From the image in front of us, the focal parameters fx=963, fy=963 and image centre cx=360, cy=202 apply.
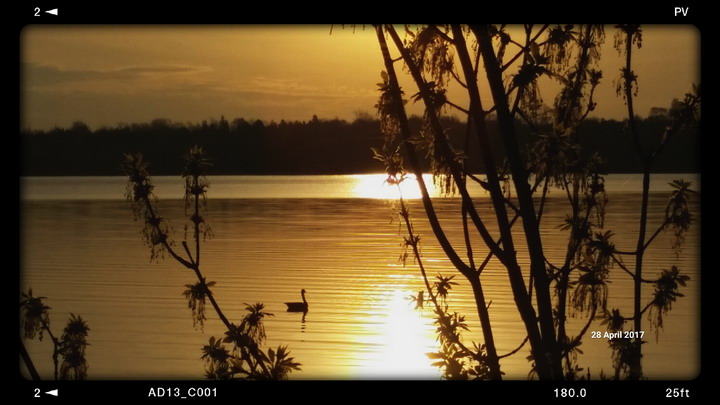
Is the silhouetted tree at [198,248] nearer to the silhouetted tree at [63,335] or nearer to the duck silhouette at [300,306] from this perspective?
the silhouetted tree at [63,335]

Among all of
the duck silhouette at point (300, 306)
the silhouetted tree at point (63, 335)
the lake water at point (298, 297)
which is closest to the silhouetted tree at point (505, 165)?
the lake water at point (298, 297)

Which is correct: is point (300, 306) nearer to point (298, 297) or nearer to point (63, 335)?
point (298, 297)

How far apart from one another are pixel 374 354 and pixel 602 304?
1618 cm

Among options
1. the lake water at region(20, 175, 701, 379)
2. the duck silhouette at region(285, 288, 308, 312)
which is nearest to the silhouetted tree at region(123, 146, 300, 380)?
the lake water at region(20, 175, 701, 379)

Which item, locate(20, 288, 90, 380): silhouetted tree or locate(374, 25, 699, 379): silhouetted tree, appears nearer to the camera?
locate(374, 25, 699, 379): silhouetted tree

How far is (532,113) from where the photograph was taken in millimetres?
4902

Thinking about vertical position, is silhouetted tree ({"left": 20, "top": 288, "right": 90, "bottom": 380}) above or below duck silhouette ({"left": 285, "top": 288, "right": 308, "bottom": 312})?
below

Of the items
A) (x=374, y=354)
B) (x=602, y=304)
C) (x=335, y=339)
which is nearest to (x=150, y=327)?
(x=335, y=339)

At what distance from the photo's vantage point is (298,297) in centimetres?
3192

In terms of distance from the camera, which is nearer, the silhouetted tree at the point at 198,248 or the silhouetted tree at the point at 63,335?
the silhouetted tree at the point at 198,248

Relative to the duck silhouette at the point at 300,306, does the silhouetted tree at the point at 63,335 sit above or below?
below

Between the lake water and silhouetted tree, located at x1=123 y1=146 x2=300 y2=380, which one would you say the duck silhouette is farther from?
silhouetted tree, located at x1=123 y1=146 x2=300 y2=380

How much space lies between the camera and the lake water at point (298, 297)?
1842cm

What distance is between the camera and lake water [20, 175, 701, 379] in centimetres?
1842
